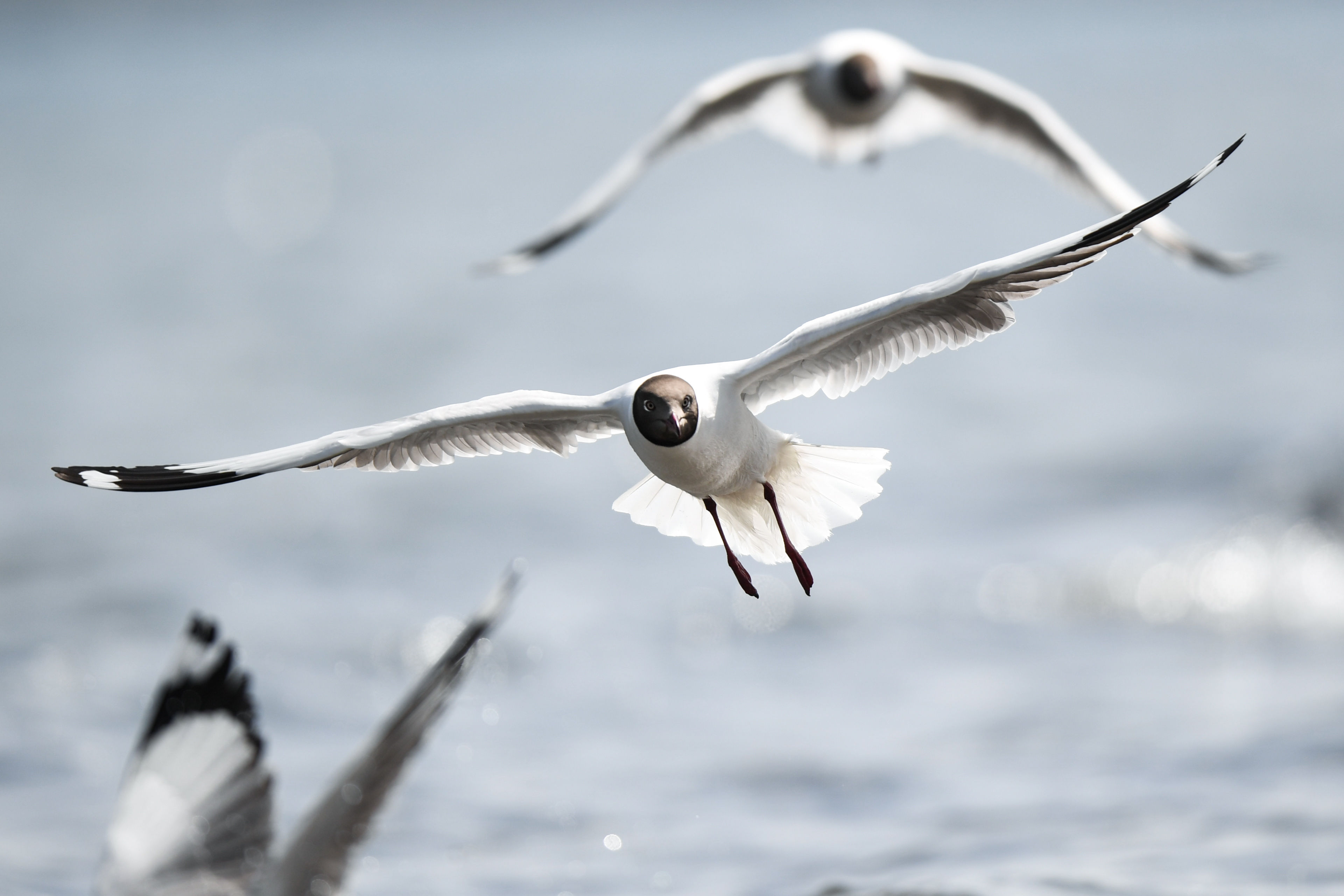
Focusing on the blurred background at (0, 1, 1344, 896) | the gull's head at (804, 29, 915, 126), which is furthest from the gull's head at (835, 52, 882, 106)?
the blurred background at (0, 1, 1344, 896)

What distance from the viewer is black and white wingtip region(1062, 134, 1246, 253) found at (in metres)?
3.80

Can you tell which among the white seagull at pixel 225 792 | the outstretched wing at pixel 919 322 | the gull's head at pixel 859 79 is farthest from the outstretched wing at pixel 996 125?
the white seagull at pixel 225 792

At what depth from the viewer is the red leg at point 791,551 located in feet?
15.6

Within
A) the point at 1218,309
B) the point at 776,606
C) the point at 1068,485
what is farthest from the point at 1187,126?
the point at 776,606

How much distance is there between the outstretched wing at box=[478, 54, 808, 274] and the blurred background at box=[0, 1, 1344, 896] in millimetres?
2539

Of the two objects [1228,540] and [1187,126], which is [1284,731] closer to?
[1228,540]

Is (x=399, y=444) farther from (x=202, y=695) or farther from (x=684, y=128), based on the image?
(x=684, y=128)

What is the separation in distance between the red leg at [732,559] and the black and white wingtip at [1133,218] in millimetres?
1320

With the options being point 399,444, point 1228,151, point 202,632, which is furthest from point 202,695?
point 1228,151

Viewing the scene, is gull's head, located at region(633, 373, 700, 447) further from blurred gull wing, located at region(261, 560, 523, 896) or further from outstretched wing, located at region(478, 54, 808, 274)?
outstretched wing, located at region(478, 54, 808, 274)

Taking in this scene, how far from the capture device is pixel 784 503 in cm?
509

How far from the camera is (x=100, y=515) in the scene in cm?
1190

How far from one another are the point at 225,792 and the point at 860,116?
547 cm

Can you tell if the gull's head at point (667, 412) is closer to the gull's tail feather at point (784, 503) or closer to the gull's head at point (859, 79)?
the gull's tail feather at point (784, 503)
